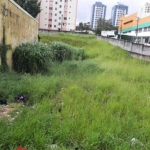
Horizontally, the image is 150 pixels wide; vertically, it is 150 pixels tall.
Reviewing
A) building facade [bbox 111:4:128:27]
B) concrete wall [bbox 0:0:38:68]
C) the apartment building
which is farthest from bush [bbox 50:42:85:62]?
building facade [bbox 111:4:128:27]

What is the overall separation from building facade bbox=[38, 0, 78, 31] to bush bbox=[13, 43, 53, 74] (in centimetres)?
4281

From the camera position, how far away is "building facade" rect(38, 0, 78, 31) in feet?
158

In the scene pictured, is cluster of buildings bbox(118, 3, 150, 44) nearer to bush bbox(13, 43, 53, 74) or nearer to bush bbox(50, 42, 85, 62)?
bush bbox(50, 42, 85, 62)

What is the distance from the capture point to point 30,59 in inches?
241

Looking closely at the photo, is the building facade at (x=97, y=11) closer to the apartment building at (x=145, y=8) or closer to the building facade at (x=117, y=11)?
the building facade at (x=117, y=11)

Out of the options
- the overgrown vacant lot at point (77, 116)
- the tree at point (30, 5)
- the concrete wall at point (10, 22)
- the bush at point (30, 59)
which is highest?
the tree at point (30, 5)

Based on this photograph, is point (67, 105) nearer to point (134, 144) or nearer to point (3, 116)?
point (3, 116)

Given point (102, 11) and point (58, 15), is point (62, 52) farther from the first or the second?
point (102, 11)

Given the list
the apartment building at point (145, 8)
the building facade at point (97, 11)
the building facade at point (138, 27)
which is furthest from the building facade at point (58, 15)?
Answer: the building facade at point (97, 11)

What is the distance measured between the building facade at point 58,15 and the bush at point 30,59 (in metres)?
42.8

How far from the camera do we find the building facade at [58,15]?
4816 centimetres

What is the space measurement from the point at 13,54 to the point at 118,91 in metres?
3.55

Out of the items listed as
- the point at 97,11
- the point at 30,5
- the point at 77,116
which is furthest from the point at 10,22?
the point at 97,11

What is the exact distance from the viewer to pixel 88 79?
571 cm
